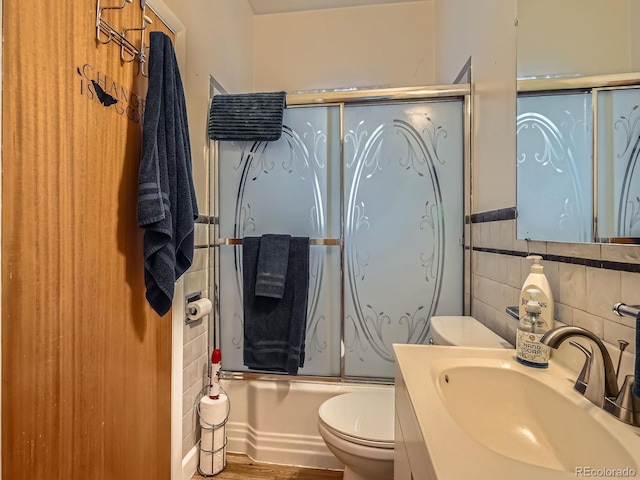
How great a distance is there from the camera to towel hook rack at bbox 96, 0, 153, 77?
99cm

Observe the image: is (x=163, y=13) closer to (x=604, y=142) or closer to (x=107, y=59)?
(x=107, y=59)

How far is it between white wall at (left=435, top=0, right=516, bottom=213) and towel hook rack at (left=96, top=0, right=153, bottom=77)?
128 cm

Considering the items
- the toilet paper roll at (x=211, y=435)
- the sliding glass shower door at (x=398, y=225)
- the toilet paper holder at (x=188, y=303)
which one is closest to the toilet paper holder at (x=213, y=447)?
the toilet paper roll at (x=211, y=435)

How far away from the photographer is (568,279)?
0.86 meters

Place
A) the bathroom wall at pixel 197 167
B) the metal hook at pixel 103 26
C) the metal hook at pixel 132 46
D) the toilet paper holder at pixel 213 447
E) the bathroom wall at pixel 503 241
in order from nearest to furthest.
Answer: the bathroom wall at pixel 503 241 < the metal hook at pixel 103 26 < the metal hook at pixel 132 46 < the bathroom wall at pixel 197 167 < the toilet paper holder at pixel 213 447

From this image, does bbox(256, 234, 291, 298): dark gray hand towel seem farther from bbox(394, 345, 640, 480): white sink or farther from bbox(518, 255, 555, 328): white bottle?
bbox(518, 255, 555, 328): white bottle

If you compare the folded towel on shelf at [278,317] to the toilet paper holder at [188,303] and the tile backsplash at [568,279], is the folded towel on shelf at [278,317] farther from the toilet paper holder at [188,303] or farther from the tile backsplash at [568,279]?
the tile backsplash at [568,279]

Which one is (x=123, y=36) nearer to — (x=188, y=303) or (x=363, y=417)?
(x=188, y=303)

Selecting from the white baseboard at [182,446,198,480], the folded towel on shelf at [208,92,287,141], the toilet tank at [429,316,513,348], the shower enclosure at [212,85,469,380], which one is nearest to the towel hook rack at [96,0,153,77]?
the folded towel on shelf at [208,92,287,141]

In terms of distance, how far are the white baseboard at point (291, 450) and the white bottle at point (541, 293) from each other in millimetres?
1294

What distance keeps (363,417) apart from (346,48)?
2430mm

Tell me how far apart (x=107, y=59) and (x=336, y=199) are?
112 centimetres

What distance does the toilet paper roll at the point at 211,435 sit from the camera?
158cm

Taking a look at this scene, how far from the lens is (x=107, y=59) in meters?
1.03
